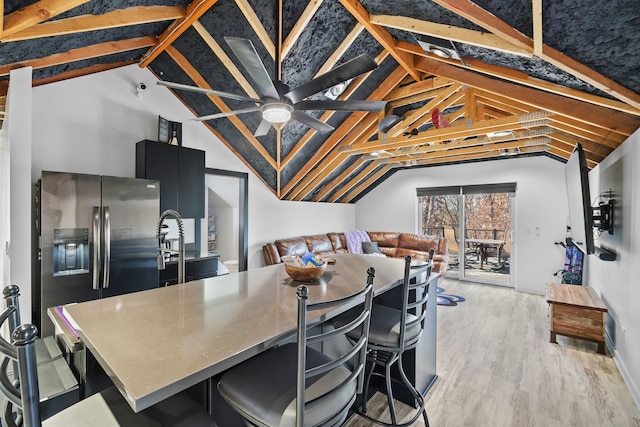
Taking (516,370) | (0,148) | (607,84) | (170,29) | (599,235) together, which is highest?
(170,29)

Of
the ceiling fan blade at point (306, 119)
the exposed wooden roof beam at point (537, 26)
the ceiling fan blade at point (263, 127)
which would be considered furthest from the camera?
the ceiling fan blade at point (263, 127)

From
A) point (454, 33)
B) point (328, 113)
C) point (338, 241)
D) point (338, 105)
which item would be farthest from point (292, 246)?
point (454, 33)

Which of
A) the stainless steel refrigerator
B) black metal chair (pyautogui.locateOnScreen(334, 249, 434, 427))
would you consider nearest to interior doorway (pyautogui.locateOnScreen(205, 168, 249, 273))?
the stainless steel refrigerator

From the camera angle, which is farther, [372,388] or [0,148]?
[0,148]

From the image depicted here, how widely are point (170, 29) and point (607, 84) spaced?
397 cm

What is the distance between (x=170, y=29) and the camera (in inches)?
125

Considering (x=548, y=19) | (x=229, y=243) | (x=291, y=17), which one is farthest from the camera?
(x=229, y=243)

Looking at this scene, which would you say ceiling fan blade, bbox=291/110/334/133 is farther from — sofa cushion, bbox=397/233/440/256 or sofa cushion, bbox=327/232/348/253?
sofa cushion, bbox=397/233/440/256

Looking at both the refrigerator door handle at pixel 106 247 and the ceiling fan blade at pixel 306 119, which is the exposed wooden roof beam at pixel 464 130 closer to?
the ceiling fan blade at pixel 306 119

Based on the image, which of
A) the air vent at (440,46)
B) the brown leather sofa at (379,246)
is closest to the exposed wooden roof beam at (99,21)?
the air vent at (440,46)

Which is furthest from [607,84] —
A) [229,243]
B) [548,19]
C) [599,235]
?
[229,243]

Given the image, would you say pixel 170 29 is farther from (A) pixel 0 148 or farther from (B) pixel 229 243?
(B) pixel 229 243

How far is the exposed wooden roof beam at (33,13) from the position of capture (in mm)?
1921

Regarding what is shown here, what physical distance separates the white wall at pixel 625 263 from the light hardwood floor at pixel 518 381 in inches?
8.8
